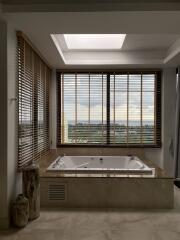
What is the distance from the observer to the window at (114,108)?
485 centimetres

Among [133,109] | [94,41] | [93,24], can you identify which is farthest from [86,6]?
[133,109]

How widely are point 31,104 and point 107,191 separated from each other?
5.11 ft

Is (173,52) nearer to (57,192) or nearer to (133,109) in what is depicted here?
(133,109)

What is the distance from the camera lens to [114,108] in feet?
16.0

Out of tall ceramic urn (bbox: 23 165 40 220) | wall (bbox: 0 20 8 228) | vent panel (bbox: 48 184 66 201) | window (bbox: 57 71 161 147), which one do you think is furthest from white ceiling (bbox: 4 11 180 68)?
vent panel (bbox: 48 184 66 201)

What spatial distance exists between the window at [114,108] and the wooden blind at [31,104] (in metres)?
0.65

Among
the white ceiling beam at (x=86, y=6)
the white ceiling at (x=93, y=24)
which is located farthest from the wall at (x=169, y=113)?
the white ceiling beam at (x=86, y=6)

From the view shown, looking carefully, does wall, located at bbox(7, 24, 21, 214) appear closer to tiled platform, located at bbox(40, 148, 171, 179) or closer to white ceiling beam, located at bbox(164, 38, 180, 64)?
tiled platform, located at bbox(40, 148, 171, 179)

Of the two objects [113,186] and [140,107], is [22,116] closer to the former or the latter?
[113,186]

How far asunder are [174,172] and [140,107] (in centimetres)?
134

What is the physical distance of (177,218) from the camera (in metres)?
2.91

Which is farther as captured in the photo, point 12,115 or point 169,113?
point 169,113

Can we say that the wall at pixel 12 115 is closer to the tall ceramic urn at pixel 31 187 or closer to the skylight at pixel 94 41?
the tall ceramic urn at pixel 31 187

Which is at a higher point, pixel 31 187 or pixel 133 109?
pixel 133 109
